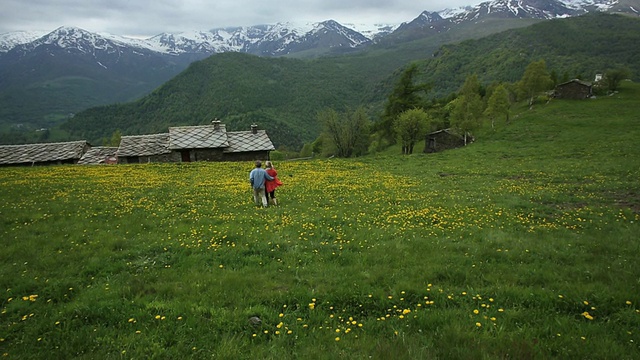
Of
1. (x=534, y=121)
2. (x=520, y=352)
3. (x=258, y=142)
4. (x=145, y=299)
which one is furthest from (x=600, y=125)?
(x=145, y=299)

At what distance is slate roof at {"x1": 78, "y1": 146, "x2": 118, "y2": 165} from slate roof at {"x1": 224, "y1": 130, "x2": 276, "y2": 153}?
2822 centimetres

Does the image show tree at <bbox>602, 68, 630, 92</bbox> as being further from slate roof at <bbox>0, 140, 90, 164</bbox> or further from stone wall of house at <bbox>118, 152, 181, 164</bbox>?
slate roof at <bbox>0, 140, 90, 164</bbox>

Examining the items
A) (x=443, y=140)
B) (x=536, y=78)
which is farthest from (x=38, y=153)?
(x=536, y=78)

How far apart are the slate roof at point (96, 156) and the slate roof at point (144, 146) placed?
11687mm

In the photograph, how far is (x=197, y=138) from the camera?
55.3 meters

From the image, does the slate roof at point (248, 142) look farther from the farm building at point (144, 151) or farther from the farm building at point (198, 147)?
the farm building at point (144, 151)

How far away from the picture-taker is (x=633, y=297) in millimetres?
7270

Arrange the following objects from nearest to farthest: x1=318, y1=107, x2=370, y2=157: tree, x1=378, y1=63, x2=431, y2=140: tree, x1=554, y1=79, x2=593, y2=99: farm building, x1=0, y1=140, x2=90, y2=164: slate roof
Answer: x1=0, y1=140, x2=90, y2=164: slate roof
x1=318, y1=107, x2=370, y2=157: tree
x1=378, y1=63, x2=431, y2=140: tree
x1=554, y1=79, x2=593, y2=99: farm building

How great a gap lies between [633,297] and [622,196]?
46.0 ft

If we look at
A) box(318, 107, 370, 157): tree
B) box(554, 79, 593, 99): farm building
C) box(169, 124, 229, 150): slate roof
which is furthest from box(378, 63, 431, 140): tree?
box(554, 79, 593, 99): farm building

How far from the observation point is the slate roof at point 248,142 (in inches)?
2180

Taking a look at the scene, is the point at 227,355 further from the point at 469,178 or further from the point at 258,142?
the point at 258,142

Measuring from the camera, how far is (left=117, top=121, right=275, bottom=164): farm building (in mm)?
54438

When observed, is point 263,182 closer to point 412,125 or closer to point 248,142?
point 248,142
